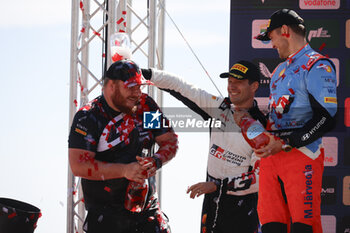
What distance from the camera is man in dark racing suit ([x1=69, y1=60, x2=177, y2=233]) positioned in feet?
10.6

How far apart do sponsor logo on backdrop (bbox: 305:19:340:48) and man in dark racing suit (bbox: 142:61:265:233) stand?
66.3 inches

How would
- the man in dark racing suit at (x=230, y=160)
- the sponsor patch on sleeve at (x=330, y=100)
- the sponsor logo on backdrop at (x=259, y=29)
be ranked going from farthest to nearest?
the sponsor logo on backdrop at (x=259, y=29)
the man in dark racing suit at (x=230, y=160)
the sponsor patch on sleeve at (x=330, y=100)

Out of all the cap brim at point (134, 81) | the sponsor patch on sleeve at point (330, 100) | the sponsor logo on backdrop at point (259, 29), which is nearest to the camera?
the sponsor patch on sleeve at point (330, 100)

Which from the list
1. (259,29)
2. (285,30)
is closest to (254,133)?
(285,30)

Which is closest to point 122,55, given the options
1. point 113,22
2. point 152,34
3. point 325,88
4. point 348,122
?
point 113,22

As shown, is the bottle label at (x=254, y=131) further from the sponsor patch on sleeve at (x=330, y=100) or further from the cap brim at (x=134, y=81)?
the cap brim at (x=134, y=81)

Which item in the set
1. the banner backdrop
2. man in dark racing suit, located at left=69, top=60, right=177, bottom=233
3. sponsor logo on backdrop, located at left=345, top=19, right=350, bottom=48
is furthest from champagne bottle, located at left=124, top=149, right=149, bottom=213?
sponsor logo on backdrop, located at left=345, top=19, right=350, bottom=48

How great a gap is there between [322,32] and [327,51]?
7.7 inches

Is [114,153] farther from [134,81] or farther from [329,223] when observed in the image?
[329,223]

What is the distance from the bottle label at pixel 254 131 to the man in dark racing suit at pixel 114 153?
0.52 m

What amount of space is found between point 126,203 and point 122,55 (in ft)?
3.89

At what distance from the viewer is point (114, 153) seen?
334cm

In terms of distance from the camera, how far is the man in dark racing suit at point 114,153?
3.24 meters

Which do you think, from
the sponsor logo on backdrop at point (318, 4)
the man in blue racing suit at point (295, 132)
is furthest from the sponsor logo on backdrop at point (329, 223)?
the man in blue racing suit at point (295, 132)
